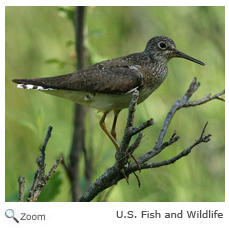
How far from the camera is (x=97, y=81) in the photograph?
495 centimetres

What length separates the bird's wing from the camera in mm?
4891

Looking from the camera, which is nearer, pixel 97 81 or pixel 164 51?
pixel 97 81

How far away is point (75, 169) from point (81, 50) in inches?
65.4

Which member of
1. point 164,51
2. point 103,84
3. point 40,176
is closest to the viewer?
point 40,176

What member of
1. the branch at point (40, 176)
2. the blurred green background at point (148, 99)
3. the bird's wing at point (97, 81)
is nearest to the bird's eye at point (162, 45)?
the bird's wing at point (97, 81)

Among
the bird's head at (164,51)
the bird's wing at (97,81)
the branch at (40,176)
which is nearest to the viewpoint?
the branch at (40,176)

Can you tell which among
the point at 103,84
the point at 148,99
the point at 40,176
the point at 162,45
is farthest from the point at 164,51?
the point at 40,176

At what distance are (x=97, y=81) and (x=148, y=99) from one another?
235 cm

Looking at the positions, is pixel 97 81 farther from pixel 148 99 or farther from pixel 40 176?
pixel 148 99

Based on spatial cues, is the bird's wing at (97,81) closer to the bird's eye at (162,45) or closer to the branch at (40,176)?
the bird's eye at (162,45)

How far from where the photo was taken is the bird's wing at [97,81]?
16.0ft

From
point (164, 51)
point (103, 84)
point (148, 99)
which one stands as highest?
point (164, 51)

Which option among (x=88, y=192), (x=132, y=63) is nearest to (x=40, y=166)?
(x=88, y=192)

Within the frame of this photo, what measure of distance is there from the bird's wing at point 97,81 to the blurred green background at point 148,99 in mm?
1221
